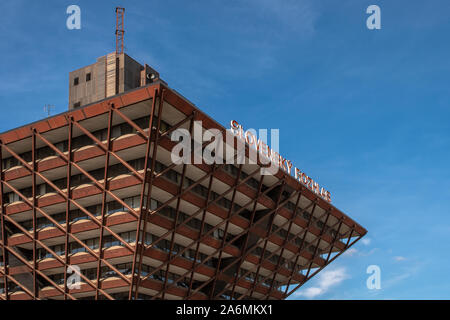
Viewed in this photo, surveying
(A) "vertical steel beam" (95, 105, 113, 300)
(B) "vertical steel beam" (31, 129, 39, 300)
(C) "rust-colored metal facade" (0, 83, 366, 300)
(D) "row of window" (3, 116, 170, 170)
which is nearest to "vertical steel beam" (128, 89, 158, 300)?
(C) "rust-colored metal facade" (0, 83, 366, 300)

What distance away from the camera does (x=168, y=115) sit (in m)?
48.2

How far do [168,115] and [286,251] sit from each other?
37.4 m

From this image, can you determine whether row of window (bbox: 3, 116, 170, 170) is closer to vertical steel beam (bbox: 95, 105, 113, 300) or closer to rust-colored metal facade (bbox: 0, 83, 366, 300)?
rust-colored metal facade (bbox: 0, 83, 366, 300)

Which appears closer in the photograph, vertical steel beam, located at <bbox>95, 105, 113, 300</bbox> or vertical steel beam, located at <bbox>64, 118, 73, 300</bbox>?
vertical steel beam, located at <bbox>95, 105, 113, 300</bbox>

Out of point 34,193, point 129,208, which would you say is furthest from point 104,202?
point 34,193

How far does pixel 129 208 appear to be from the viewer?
50.4 meters

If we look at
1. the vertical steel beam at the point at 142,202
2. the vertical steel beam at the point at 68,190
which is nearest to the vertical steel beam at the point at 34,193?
the vertical steel beam at the point at 68,190

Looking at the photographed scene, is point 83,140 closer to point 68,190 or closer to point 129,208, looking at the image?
point 68,190

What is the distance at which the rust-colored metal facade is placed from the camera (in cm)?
4912

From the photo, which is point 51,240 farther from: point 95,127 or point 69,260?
point 95,127

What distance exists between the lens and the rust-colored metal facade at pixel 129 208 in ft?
161
